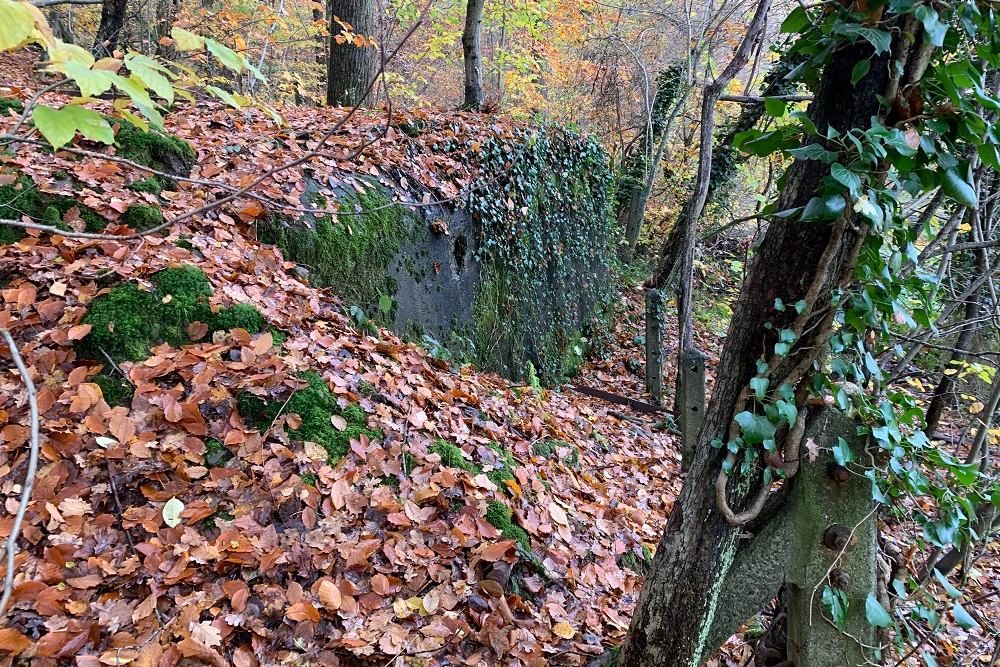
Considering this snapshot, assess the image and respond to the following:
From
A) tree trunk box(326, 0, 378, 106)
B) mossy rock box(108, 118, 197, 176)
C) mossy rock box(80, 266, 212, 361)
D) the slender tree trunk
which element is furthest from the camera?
the slender tree trunk

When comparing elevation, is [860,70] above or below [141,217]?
above

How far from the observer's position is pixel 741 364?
6.25ft

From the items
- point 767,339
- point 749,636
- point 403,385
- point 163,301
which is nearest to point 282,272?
point 163,301

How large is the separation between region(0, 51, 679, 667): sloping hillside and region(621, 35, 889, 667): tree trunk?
73 centimetres

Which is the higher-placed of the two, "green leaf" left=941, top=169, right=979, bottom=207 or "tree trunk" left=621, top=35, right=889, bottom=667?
"green leaf" left=941, top=169, right=979, bottom=207

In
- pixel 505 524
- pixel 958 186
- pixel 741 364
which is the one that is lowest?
pixel 505 524

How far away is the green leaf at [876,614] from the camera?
1.82m

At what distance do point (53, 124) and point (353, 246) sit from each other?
138 inches

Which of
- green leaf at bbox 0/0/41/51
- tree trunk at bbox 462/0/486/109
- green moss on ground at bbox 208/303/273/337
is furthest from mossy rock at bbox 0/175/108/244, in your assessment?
tree trunk at bbox 462/0/486/109

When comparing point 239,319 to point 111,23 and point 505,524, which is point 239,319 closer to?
point 505,524

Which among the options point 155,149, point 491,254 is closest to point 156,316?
point 155,149

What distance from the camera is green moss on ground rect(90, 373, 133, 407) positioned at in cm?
262

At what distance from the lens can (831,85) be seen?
169 centimetres

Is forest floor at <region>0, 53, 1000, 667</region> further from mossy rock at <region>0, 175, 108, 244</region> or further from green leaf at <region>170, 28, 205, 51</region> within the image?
green leaf at <region>170, 28, 205, 51</region>
